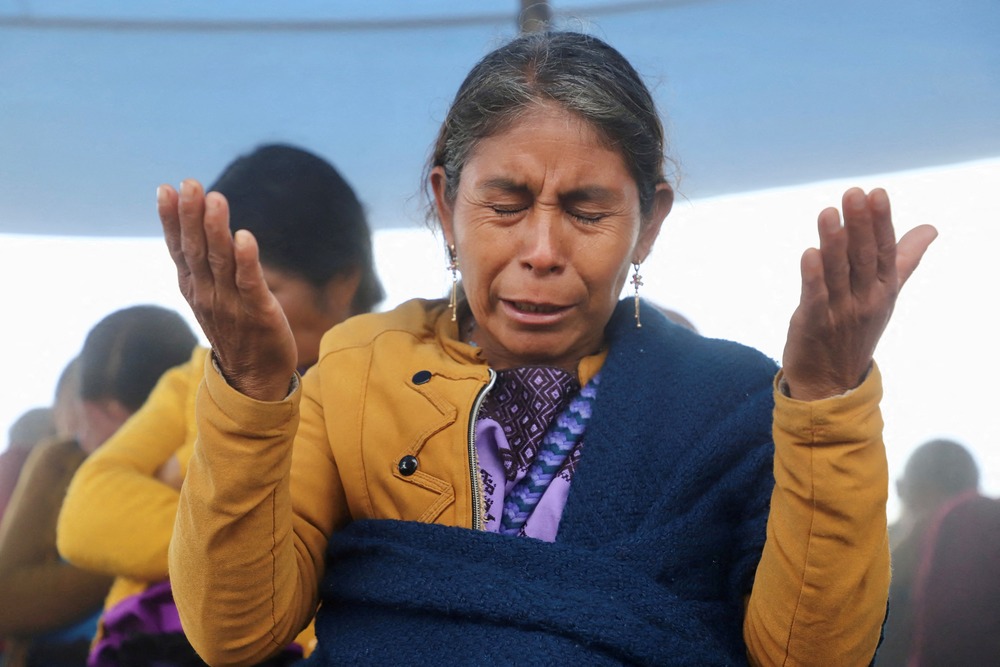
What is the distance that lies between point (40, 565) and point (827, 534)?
6.69ft

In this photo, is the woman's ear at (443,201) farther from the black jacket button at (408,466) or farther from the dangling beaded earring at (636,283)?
the black jacket button at (408,466)

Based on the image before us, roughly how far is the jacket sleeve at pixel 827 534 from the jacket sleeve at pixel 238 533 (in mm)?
567

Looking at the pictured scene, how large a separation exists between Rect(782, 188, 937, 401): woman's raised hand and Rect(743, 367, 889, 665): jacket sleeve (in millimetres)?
26

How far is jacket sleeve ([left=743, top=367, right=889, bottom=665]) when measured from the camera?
42.4 inches

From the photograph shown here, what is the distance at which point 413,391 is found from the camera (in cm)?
144

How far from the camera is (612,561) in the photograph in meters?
1.25

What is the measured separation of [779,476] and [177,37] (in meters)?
2.39

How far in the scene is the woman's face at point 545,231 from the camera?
4.71ft

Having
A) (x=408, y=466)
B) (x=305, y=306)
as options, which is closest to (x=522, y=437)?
(x=408, y=466)

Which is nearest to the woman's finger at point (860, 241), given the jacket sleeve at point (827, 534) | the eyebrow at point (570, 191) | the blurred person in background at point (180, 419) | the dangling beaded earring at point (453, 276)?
the jacket sleeve at point (827, 534)

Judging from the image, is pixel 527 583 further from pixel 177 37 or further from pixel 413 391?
pixel 177 37

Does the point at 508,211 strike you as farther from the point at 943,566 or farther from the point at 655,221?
the point at 943,566

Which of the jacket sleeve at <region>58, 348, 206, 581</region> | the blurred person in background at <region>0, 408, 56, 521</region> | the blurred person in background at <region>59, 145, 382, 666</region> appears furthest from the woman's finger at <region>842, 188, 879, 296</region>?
the blurred person in background at <region>0, 408, 56, 521</region>

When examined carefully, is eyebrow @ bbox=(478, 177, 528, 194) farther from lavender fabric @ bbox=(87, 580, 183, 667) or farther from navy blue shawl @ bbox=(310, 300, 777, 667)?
lavender fabric @ bbox=(87, 580, 183, 667)
